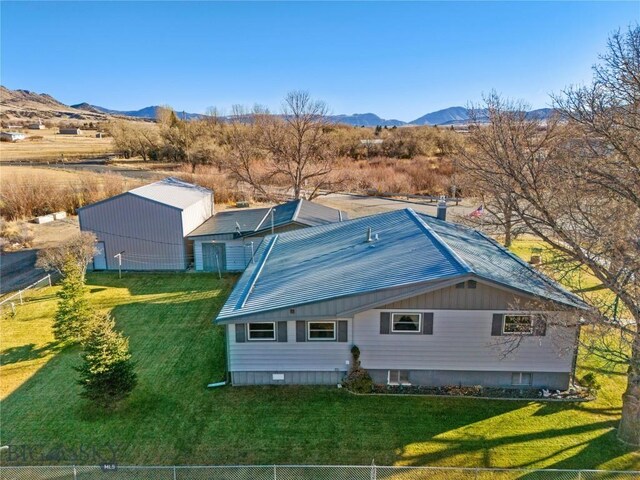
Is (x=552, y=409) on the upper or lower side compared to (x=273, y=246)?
lower

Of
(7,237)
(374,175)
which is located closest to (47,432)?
(7,237)

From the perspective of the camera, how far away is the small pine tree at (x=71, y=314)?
15953 millimetres

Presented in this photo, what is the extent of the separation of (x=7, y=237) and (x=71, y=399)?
2291cm

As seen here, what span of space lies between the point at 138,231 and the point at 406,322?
A: 17424 millimetres

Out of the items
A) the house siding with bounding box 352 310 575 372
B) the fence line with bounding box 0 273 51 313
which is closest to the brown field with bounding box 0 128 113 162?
the fence line with bounding box 0 273 51 313

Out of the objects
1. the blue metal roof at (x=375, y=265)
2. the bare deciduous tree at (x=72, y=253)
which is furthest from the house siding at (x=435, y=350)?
the bare deciduous tree at (x=72, y=253)

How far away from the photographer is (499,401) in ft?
40.6

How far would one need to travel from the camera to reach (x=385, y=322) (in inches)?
498

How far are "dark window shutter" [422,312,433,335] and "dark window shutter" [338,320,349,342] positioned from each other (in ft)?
7.29

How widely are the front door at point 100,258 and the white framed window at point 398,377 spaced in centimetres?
1873

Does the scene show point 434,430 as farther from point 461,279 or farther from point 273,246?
point 273,246

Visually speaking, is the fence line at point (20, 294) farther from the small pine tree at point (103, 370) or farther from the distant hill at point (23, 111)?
the distant hill at point (23, 111)

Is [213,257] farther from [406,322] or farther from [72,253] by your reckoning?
[406,322]

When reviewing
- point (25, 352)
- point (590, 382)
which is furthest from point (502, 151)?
point (25, 352)
